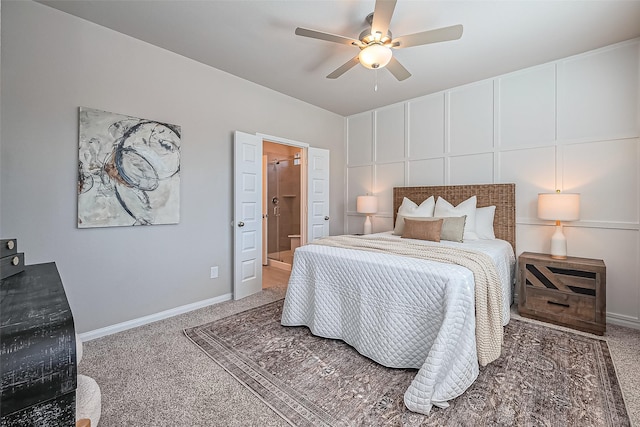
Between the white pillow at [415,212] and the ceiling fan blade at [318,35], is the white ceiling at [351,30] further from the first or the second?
the white pillow at [415,212]

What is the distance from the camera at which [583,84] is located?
2.79 meters

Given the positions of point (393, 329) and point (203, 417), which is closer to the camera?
point (203, 417)

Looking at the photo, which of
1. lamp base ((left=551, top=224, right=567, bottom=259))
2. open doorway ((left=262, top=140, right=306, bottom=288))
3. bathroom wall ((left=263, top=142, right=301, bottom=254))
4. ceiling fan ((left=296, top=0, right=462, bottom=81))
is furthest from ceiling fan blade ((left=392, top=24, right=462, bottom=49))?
bathroom wall ((left=263, top=142, right=301, bottom=254))

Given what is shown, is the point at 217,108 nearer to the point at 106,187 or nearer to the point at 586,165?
the point at 106,187

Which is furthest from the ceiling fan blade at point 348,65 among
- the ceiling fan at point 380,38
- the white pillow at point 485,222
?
the white pillow at point 485,222

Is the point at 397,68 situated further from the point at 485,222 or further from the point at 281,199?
the point at 281,199

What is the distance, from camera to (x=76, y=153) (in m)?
2.29

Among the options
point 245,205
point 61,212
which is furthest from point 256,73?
point 61,212

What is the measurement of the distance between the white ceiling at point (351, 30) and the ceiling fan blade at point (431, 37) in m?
0.25

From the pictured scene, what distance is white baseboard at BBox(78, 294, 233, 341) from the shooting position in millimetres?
2385

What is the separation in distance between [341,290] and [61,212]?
2321mm

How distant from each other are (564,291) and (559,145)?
1495 millimetres

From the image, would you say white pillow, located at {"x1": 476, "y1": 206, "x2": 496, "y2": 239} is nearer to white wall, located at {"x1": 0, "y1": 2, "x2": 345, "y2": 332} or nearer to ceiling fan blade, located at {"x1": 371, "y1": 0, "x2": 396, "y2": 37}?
ceiling fan blade, located at {"x1": 371, "y1": 0, "x2": 396, "y2": 37}

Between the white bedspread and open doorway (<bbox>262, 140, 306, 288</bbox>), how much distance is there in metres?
2.89
